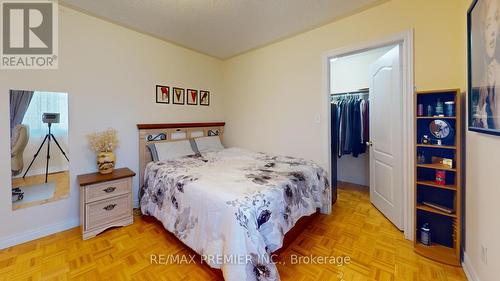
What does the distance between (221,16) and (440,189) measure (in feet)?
9.37

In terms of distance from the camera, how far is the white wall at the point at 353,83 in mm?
3543

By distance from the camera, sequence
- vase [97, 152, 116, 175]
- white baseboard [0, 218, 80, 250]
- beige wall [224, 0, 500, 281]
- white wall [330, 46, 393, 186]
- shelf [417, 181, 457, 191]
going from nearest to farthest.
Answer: beige wall [224, 0, 500, 281], shelf [417, 181, 457, 191], white baseboard [0, 218, 80, 250], vase [97, 152, 116, 175], white wall [330, 46, 393, 186]

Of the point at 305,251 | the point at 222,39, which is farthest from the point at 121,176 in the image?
the point at 222,39

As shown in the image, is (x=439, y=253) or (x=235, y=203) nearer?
(x=235, y=203)

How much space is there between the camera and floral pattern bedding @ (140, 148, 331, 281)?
1.38m

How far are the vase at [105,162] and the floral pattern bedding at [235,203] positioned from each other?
39 cm

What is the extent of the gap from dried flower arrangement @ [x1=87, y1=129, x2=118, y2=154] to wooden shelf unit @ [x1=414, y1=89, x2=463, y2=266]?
317 centimetres

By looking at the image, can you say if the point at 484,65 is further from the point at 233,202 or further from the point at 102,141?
the point at 102,141

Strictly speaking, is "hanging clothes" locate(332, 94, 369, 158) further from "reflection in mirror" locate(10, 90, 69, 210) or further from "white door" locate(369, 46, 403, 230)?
"reflection in mirror" locate(10, 90, 69, 210)

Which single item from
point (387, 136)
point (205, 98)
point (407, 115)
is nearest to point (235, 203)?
point (407, 115)

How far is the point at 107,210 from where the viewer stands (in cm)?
221

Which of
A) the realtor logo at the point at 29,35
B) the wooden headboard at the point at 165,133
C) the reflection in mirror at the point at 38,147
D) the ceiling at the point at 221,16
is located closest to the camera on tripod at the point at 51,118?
the reflection in mirror at the point at 38,147

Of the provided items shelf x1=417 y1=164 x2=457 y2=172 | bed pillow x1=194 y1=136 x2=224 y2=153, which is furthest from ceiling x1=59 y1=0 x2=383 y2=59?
shelf x1=417 y1=164 x2=457 y2=172

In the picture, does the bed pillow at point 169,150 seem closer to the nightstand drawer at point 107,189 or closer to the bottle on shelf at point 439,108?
the nightstand drawer at point 107,189
